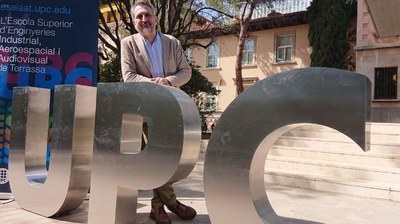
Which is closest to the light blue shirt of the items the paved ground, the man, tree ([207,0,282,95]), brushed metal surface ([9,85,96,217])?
the man

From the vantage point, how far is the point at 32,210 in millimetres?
4184

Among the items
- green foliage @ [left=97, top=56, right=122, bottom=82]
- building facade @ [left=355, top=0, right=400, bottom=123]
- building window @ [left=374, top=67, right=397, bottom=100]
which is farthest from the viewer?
building window @ [left=374, top=67, right=397, bottom=100]

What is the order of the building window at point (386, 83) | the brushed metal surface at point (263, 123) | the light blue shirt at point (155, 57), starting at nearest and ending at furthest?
the brushed metal surface at point (263, 123) → the light blue shirt at point (155, 57) → the building window at point (386, 83)

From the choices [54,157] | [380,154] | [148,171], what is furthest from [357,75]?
[380,154]

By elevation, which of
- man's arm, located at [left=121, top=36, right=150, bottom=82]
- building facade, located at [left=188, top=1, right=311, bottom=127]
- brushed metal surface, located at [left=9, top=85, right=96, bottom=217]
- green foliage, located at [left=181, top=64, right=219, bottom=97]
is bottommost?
brushed metal surface, located at [left=9, top=85, right=96, bottom=217]

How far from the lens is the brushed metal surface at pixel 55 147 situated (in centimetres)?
380

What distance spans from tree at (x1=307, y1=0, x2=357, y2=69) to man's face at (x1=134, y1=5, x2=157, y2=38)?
1878 centimetres

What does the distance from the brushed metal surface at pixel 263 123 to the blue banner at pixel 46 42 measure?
2.59 meters

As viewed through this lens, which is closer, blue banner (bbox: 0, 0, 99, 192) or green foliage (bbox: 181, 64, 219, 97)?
blue banner (bbox: 0, 0, 99, 192)

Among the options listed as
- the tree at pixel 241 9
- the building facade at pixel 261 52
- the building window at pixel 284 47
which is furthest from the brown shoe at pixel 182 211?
the building window at pixel 284 47

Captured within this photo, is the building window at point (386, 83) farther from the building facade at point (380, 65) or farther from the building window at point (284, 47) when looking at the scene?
the building window at point (284, 47)

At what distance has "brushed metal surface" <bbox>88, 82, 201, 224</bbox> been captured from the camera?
301cm

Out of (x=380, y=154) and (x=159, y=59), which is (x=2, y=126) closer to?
(x=159, y=59)

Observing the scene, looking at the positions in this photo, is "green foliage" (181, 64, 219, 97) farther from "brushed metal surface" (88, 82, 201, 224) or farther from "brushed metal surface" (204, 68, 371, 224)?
"brushed metal surface" (204, 68, 371, 224)
